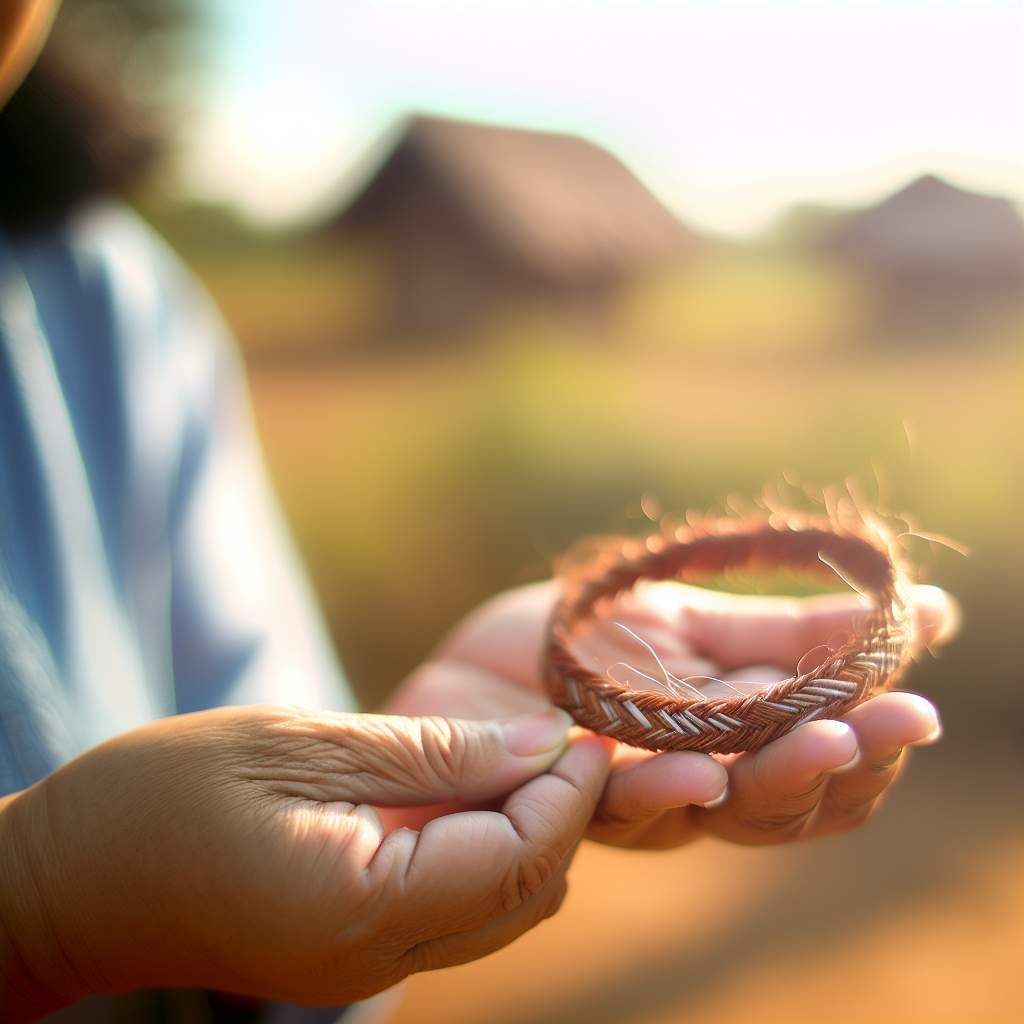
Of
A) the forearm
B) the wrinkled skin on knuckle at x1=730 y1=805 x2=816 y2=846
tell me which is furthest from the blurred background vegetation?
the forearm

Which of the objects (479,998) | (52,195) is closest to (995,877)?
(479,998)

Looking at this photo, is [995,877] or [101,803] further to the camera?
[995,877]

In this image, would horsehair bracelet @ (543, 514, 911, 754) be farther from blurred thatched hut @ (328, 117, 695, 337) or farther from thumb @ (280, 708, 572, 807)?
blurred thatched hut @ (328, 117, 695, 337)

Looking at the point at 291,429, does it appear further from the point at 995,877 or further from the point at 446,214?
the point at 995,877

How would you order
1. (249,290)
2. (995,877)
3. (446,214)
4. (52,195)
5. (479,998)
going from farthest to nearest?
(446,214) → (249,290) → (995,877) → (479,998) → (52,195)

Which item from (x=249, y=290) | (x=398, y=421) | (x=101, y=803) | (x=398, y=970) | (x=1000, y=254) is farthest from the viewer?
(x=249, y=290)

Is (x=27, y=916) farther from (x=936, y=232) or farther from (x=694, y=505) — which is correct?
(x=936, y=232)

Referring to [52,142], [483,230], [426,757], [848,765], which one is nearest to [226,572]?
[426,757]

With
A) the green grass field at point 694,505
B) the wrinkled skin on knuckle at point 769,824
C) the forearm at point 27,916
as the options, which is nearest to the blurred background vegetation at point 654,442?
the green grass field at point 694,505
